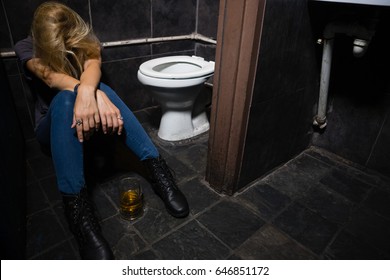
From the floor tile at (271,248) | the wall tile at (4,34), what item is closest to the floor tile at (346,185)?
the floor tile at (271,248)

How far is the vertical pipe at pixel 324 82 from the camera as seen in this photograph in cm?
119

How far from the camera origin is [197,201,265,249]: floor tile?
1.01 m

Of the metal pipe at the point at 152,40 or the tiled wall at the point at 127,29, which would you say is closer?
the tiled wall at the point at 127,29

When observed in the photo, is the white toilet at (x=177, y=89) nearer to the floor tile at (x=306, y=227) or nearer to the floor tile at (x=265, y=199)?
the floor tile at (x=265, y=199)

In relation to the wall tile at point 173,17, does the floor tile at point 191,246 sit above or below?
below

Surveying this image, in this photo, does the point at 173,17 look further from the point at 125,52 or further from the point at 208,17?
the point at 125,52

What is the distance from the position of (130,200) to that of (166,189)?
146mm

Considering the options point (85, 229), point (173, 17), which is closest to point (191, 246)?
point (85, 229)

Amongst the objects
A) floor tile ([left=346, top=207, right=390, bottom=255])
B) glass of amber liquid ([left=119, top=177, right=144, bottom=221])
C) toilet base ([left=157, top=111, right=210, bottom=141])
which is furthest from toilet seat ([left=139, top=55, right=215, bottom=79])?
floor tile ([left=346, top=207, right=390, bottom=255])

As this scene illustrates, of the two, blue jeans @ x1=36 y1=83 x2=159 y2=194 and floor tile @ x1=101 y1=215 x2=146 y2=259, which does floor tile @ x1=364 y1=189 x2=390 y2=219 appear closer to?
floor tile @ x1=101 y1=215 x2=146 y2=259

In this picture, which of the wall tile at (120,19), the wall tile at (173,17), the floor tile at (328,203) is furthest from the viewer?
the wall tile at (173,17)

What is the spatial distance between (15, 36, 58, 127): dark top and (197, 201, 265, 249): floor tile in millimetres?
795

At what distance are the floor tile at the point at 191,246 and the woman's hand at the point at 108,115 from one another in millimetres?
440
